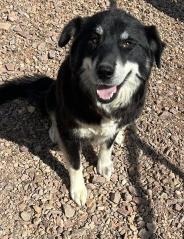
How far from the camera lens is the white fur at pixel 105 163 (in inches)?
154

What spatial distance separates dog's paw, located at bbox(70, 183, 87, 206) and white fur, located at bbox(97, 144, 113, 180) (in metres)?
0.25

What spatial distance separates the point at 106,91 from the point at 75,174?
0.88 metres

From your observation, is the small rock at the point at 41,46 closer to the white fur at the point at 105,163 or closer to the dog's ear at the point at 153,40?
the white fur at the point at 105,163

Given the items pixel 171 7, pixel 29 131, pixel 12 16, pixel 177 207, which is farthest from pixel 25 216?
pixel 171 7

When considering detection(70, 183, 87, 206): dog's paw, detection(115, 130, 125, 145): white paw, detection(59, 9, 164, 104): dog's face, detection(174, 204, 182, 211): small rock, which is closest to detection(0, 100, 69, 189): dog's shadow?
detection(70, 183, 87, 206): dog's paw

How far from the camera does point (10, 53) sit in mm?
4656

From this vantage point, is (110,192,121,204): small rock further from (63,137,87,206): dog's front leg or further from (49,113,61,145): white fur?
(49,113,61,145): white fur

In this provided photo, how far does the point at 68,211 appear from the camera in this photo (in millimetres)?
3727

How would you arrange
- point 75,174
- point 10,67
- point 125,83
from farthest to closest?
point 10,67 → point 75,174 → point 125,83

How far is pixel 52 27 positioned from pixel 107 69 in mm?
2192

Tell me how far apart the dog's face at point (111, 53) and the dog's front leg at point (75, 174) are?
0.55 m

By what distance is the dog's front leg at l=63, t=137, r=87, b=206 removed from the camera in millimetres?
3615

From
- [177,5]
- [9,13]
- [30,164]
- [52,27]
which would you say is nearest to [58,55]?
[52,27]

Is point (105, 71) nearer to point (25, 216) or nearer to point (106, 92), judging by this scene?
point (106, 92)
